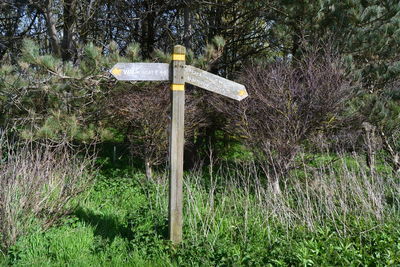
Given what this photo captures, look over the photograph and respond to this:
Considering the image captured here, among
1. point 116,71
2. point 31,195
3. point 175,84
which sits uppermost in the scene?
point 116,71

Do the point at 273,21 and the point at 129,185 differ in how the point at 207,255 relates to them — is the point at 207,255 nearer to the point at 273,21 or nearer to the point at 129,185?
the point at 129,185

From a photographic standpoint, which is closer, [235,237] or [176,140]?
[176,140]

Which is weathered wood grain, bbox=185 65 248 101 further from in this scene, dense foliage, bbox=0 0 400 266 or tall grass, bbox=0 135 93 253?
tall grass, bbox=0 135 93 253

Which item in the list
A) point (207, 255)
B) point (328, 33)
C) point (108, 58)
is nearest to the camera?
point (207, 255)

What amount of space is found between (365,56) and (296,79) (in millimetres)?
1590

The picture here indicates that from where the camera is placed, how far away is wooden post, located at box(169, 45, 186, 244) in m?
A: 3.68

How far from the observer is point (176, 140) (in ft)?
12.2

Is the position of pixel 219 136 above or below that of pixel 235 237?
above

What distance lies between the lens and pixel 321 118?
19.5 feet

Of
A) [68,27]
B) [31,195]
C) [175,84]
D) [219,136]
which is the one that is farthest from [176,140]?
[219,136]

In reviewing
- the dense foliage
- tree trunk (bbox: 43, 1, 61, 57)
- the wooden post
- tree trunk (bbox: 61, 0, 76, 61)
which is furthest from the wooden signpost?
tree trunk (bbox: 43, 1, 61, 57)

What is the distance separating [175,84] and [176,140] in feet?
1.66

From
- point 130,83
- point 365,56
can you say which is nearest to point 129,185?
point 130,83

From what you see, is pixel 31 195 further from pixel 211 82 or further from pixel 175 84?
pixel 211 82
